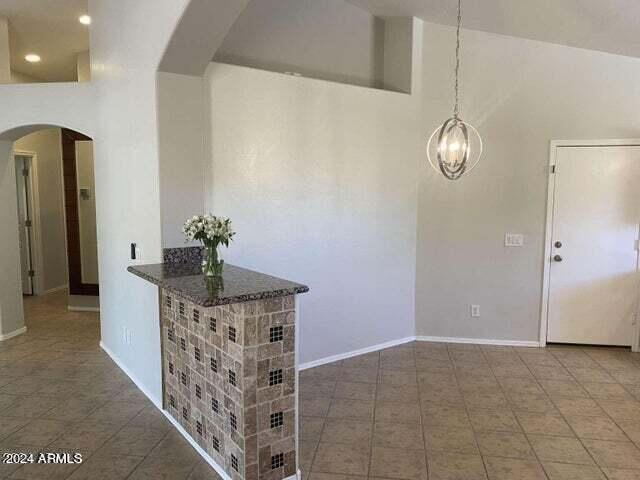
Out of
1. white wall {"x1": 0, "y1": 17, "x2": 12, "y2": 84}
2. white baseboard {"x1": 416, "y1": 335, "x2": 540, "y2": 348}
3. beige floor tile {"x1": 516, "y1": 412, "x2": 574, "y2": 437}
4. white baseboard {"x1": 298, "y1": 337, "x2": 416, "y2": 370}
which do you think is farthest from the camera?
white baseboard {"x1": 416, "y1": 335, "x2": 540, "y2": 348}

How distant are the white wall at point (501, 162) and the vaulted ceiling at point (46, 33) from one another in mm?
3480

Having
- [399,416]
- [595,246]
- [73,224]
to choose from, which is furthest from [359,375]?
[73,224]

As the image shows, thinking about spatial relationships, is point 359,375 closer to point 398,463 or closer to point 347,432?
point 347,432

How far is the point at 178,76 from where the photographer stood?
3.23 m

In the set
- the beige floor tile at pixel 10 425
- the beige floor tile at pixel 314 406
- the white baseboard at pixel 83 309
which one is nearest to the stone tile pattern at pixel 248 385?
the beige floor tile at pixel 314 406

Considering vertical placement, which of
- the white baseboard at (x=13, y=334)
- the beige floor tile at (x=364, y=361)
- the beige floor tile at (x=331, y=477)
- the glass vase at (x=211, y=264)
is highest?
the glass vase at (x=211, y=264)

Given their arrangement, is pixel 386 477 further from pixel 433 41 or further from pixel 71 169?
pixel 71 169

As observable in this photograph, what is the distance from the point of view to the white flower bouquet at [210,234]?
278 centimetres

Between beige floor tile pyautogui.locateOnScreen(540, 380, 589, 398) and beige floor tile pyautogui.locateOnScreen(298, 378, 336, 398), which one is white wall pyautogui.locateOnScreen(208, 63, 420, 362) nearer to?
beige floor tile pyautogui.locateOnScreen(298, 378, 336, 398)

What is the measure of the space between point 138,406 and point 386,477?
6.10ft

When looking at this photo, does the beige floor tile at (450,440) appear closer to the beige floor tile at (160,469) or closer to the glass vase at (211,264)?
the beige floor tile at (160,469)

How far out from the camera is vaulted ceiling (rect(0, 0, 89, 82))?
4.48 m

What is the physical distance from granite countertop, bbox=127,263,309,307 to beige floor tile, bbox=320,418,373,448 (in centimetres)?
112

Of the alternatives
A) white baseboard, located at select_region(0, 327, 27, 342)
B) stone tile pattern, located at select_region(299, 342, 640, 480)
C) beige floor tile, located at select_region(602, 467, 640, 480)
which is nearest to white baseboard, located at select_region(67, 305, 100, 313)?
white baseboard, located at select_region(0, 327, 27, 342)
